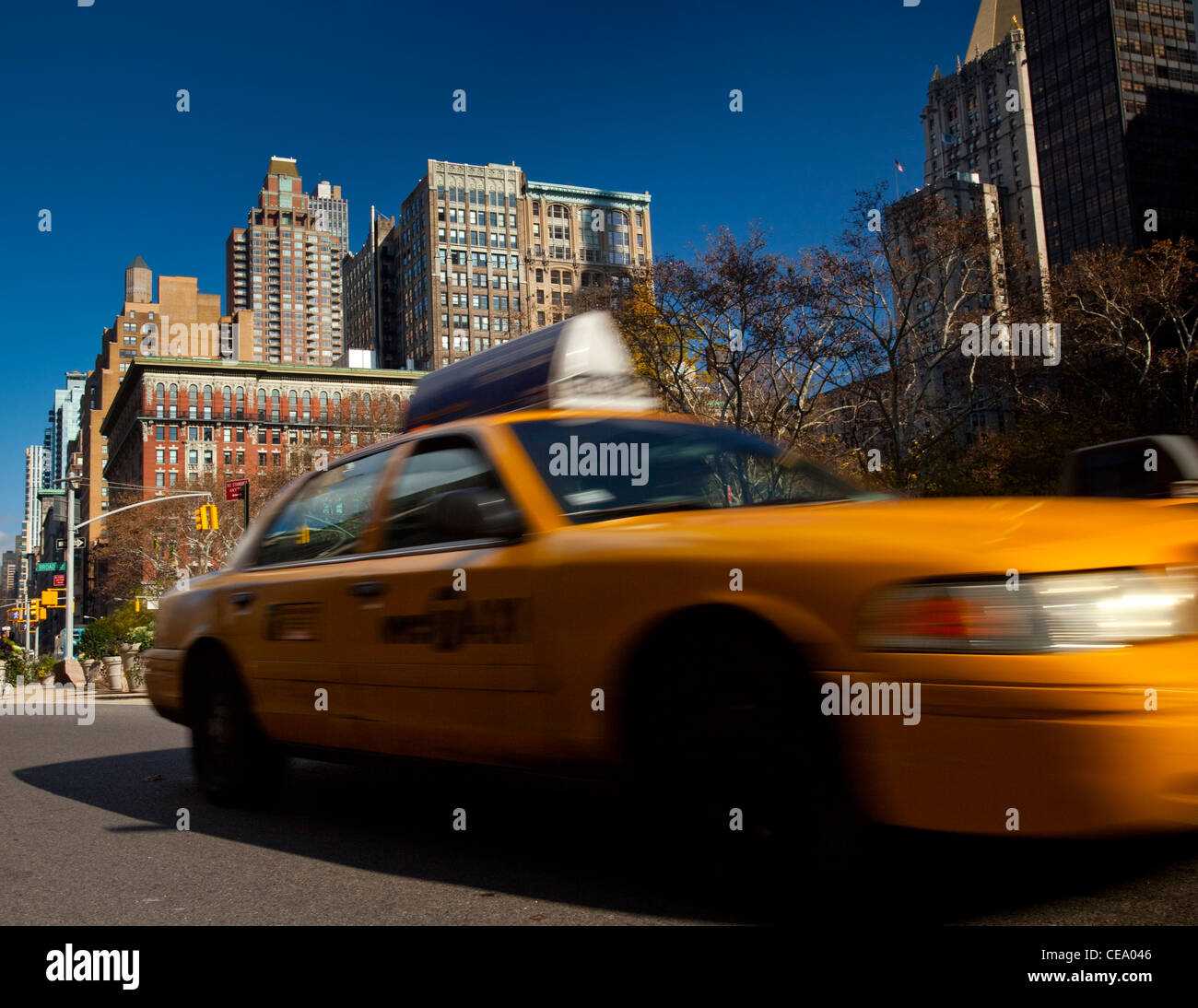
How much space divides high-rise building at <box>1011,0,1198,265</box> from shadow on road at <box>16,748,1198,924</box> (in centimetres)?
10540

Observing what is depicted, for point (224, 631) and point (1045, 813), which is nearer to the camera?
point (1045, 813)

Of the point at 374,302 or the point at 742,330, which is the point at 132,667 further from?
the point at 374,302

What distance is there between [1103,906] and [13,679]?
3262 cm

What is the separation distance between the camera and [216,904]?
3.57 meters

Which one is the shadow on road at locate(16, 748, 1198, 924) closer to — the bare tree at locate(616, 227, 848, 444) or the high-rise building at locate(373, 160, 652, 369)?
the bare tree at locate(616, 227, 848, 444)

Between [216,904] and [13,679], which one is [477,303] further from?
[216,904]

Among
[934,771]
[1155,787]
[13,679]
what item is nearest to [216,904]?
[934,771]

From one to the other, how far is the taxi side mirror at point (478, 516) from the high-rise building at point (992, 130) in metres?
111

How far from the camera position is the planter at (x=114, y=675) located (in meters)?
24.3

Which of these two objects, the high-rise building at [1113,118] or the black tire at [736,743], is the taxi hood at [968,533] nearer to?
the black tire at [736,743]

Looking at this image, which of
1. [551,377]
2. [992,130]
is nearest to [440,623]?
[551,377]

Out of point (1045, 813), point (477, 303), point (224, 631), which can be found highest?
point (477, 303)
